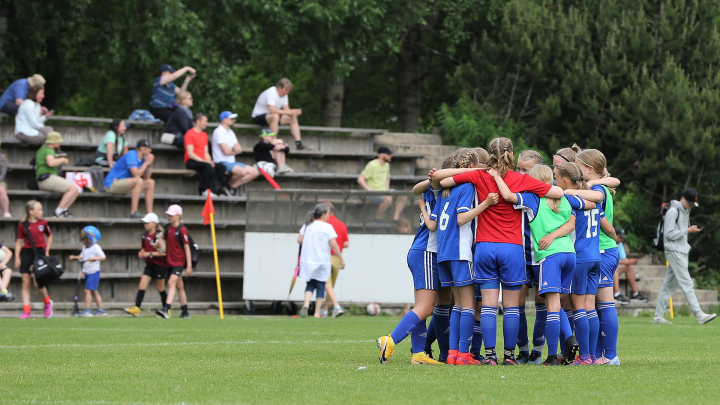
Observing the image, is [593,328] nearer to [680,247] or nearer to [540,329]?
[540,329]

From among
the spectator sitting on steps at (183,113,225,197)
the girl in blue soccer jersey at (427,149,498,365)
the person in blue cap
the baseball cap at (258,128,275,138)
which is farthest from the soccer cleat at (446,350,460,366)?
the person in blue cap

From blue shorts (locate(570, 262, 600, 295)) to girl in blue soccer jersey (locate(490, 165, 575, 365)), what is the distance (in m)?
0.18

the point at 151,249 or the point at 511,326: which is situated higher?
the point at 151,249

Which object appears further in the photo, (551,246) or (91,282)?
(91,282)

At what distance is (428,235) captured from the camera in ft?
28.9

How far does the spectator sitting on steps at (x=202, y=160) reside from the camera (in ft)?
71.8

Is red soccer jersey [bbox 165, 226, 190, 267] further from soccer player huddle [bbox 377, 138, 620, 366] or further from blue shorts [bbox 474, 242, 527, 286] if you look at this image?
blue shorts [bbox 474, 242, 527, 286]

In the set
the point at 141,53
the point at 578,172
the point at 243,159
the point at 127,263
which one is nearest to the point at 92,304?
the point at 127,263

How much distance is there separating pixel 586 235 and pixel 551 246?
50 centimetres

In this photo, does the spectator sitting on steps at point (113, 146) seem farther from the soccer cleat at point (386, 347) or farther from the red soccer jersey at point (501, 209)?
the red soccer jersey at point (501, 209)

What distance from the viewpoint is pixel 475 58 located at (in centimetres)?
2681

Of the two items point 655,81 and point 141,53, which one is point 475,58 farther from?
point 141,53

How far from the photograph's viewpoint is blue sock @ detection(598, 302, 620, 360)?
867 cm

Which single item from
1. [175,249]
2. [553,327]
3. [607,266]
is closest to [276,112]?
[175,249]
